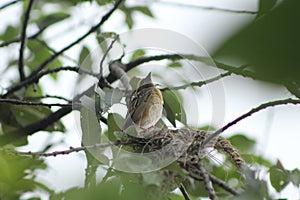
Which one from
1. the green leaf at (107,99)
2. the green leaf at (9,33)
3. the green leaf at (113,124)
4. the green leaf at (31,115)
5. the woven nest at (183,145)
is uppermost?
the green leaf at (107,99)

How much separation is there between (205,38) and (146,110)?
6.84ft

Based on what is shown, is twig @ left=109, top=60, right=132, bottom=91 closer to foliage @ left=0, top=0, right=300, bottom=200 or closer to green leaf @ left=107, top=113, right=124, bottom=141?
foliage @ left=0, top=0, right=300, bottom=200

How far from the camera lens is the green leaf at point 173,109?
79.3 inches

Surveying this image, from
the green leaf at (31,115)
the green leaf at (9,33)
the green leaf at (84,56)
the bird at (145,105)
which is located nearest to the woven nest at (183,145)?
the bird at (145,105)

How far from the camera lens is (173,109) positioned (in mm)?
2119

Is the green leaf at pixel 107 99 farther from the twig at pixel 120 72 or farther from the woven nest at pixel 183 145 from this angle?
the twig at pixel 120 72

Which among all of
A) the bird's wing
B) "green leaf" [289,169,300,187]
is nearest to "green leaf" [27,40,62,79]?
the bird's wing

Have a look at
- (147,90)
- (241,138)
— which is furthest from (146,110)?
(241,138)

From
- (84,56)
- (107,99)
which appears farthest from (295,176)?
(84,56)

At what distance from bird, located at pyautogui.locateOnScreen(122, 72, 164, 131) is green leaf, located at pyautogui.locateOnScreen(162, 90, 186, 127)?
6 centimetres

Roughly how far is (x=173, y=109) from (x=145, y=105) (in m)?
0.20

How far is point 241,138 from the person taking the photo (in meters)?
2.61

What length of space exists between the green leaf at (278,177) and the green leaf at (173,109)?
21.2 inches

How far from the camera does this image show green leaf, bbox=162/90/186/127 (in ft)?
6.61
